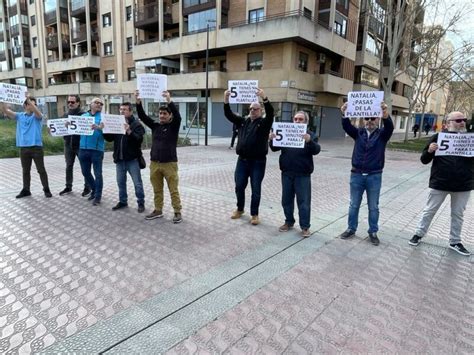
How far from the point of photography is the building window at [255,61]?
24.8 m

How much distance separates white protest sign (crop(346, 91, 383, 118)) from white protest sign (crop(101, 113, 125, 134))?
12.2 ft

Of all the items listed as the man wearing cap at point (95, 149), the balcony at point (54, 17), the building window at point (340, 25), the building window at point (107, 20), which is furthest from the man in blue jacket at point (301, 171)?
the balcony at point (54, 17)

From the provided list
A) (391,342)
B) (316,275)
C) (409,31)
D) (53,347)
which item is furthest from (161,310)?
(409,31)

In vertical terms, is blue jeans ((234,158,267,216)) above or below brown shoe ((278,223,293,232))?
above

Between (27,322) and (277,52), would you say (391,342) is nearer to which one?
(27,322)

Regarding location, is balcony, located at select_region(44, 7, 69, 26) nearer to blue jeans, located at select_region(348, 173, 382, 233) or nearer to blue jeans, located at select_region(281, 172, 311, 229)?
blue jeans, located at select_region(281, 172, 311, 229)

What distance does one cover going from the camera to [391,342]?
2.54 m

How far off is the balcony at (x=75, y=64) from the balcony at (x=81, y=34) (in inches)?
87.4

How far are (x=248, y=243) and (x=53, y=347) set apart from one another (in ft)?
8.51

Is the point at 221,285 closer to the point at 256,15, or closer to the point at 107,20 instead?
the point at 256,15

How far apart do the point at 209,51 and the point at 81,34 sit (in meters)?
21.0

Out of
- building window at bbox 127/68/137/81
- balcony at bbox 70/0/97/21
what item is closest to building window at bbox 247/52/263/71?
building window at bbox 127/68/137/81

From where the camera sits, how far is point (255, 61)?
25031mm

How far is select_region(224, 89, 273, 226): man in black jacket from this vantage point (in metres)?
4.93
